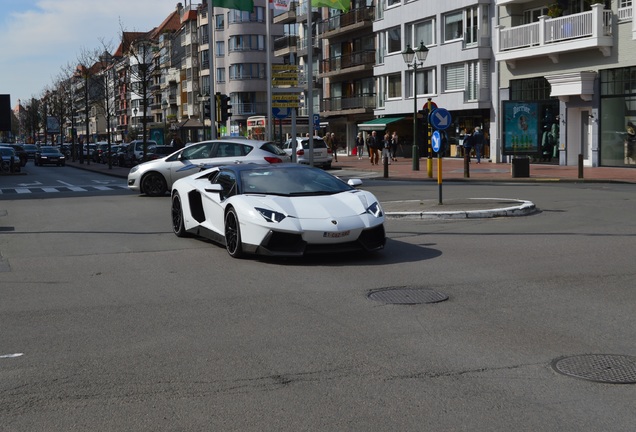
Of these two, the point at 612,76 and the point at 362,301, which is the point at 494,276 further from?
the point at 612,76

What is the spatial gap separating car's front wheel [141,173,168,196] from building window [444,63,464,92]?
29.0 m

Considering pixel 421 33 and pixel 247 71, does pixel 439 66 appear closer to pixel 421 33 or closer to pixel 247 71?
pixel 421 33

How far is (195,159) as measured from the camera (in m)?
24.6

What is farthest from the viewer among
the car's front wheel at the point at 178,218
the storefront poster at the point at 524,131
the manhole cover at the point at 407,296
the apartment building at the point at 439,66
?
the apartment building at the point at 439,66

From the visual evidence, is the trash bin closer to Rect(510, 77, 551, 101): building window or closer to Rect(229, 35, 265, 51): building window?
Rect(510, 77, 551, 101): building window

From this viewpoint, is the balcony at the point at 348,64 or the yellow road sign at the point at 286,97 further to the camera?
the balcony at the point at 348,64

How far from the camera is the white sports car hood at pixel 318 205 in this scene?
11125mm

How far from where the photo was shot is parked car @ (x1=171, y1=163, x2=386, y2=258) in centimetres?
1093

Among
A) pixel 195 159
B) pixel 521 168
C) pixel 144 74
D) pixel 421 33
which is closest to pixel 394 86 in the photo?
pixel 421 33

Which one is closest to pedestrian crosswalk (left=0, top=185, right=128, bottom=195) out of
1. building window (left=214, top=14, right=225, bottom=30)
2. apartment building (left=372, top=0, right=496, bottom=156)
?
apartment building (left=372, top=0, right=496, bottom=156)

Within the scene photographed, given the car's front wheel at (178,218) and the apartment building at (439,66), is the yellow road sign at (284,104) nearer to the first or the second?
the apartment building at (439,66)

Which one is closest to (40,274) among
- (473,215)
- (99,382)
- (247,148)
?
(99,382)

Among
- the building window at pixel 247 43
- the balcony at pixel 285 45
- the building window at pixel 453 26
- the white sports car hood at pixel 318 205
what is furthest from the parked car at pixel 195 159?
the building window at pixel 247 43

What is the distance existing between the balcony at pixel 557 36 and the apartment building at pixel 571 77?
1.6 inches
